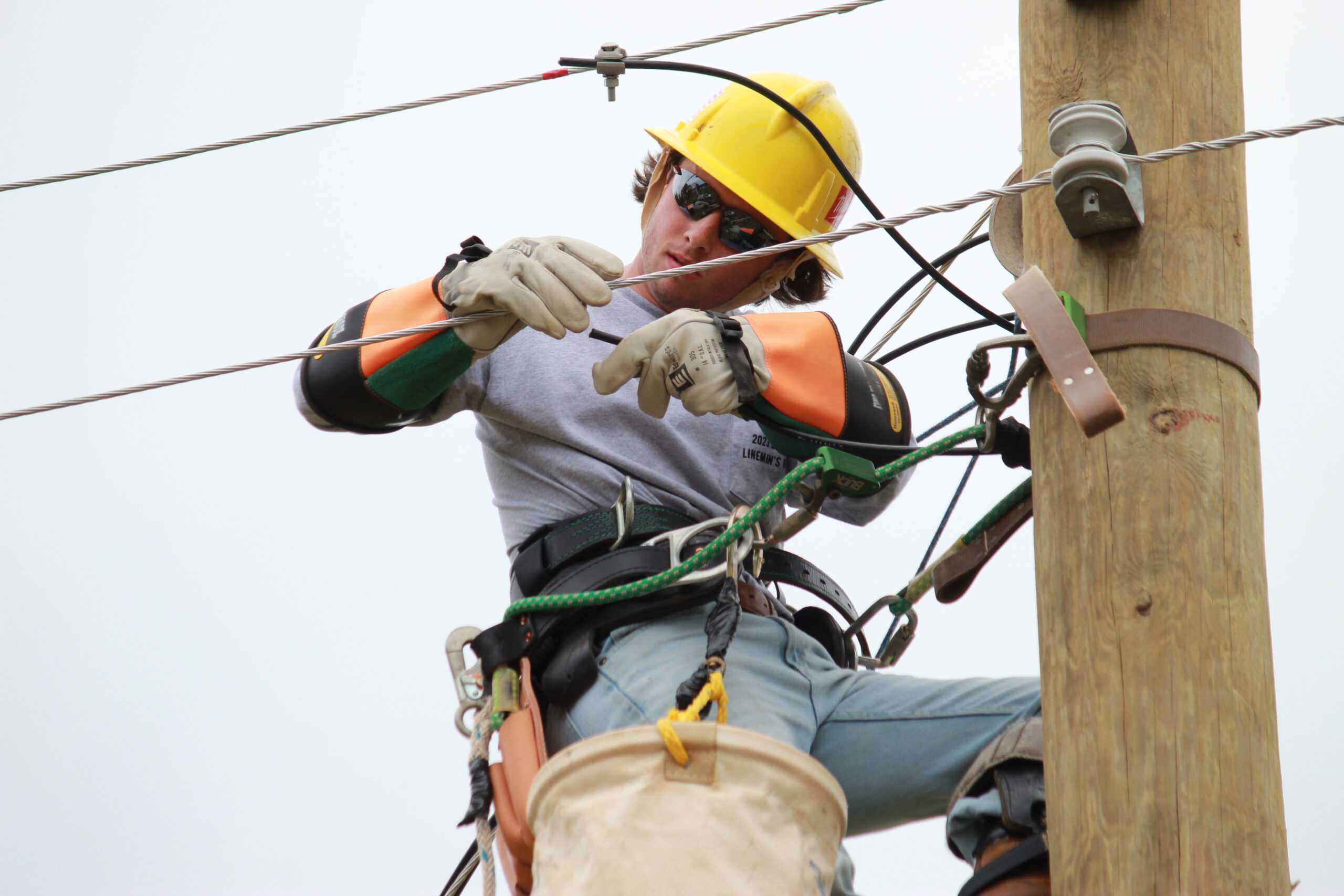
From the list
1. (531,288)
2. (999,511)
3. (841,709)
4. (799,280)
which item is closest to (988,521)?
(999,511)

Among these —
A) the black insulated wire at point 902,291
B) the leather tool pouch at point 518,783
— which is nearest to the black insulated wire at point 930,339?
the black insulated wire at point 902,291

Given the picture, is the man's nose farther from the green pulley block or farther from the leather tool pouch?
the leather tool pouch

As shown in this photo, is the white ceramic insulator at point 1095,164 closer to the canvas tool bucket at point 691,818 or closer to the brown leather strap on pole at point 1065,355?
the brown leather strap on pole at point 1065,355

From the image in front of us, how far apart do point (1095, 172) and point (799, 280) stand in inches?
70.6

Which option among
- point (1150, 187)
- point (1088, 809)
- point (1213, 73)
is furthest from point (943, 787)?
point (1213, 73)

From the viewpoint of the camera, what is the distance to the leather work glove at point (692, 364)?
274 centimetres

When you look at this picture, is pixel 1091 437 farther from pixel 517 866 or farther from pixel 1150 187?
A: pixel 517 866

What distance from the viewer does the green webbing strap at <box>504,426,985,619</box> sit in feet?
8.71

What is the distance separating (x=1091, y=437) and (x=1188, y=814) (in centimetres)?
55

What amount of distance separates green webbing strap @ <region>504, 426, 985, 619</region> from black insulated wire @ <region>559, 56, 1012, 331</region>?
0.32 meters

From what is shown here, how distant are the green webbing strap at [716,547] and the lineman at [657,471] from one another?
0.22 feet

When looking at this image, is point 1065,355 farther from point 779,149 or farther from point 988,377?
point 779,149

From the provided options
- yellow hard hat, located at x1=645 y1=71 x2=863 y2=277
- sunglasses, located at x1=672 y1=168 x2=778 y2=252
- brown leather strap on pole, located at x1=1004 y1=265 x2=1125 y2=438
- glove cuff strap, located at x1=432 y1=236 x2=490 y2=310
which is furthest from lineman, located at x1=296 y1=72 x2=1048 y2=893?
brown leather strap on pole, located at x1=1004 y1=265 x2=1125 y2=438

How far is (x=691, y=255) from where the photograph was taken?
3.47m
